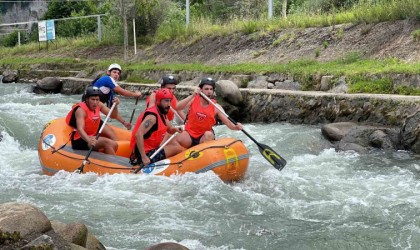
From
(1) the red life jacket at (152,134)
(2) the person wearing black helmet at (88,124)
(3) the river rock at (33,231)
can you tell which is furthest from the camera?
(2) the person wearing black helmet at (88,124)

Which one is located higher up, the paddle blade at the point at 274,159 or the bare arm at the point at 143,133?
the bare arm at the point at 143,133

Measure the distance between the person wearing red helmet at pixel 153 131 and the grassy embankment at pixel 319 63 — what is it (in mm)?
4744

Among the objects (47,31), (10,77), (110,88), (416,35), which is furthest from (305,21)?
(47,31)

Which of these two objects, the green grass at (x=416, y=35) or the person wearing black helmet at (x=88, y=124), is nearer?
the person wearing black helmet at (x=88, y=124)

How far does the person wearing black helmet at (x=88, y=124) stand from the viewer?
7961mm

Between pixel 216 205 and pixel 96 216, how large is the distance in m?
1.30

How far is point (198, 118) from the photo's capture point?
8.07 metres

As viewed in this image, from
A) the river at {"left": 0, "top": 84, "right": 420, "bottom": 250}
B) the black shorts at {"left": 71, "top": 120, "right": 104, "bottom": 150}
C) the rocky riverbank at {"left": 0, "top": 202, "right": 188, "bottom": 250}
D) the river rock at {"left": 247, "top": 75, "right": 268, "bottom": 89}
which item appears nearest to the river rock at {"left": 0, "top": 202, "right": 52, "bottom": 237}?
the rocky riverbank at {"left": 0, "top": 202, "right": 188, "bottom": 250}

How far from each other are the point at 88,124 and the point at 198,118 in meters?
1.54

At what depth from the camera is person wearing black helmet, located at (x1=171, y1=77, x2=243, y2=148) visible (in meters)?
8.01

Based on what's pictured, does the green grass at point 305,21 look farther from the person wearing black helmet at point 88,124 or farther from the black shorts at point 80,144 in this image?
the black shorts at point 80,144

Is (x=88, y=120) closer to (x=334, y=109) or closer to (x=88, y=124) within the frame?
(x=88, y=124)

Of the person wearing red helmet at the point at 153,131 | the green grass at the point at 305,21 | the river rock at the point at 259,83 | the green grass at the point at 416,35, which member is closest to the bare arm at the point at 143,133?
the person wearing red helmet at the point at 153,131

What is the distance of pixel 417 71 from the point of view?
10.5 meters
